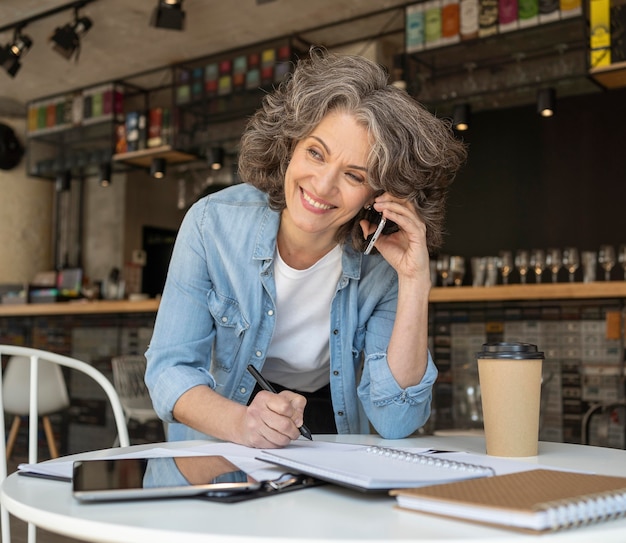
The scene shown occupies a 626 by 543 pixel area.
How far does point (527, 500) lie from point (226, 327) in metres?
0.91

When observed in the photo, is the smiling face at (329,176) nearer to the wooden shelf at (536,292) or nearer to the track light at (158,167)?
the wooden shelf at (536,292)

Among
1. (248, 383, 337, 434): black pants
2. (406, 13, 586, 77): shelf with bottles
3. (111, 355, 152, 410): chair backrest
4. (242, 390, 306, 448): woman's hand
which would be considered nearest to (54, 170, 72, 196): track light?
(111, 355, 152, 410): chair backrest

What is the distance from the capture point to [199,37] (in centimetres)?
571

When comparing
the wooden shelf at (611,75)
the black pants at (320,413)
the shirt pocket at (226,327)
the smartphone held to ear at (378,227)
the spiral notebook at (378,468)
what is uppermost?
the wooden shelf at (611,75)

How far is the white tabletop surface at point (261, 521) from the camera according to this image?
1.97 feet

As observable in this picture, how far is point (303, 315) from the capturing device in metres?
1.57

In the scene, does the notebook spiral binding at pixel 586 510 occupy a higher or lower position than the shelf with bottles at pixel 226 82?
lower

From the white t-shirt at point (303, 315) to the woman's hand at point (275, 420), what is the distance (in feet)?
1.52

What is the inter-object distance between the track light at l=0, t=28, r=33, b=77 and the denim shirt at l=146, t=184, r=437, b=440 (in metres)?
4.56

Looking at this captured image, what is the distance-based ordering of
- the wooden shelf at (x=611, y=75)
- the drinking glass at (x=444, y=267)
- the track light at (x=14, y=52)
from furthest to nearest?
the track light at (x=14, y=52) < the drinking glass at (x=444, y=267) < the wooden shelf at (x=611, y=75)

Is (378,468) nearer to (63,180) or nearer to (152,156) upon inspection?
(152,156)

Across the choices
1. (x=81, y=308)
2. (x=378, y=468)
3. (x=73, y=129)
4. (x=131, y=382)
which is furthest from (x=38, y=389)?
(x=378, y=468)

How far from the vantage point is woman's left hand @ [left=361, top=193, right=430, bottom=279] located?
1.38 meters

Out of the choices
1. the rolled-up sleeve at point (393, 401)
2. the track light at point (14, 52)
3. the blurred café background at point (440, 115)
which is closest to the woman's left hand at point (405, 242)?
the rolled-up sleeve at point (393, 401)
